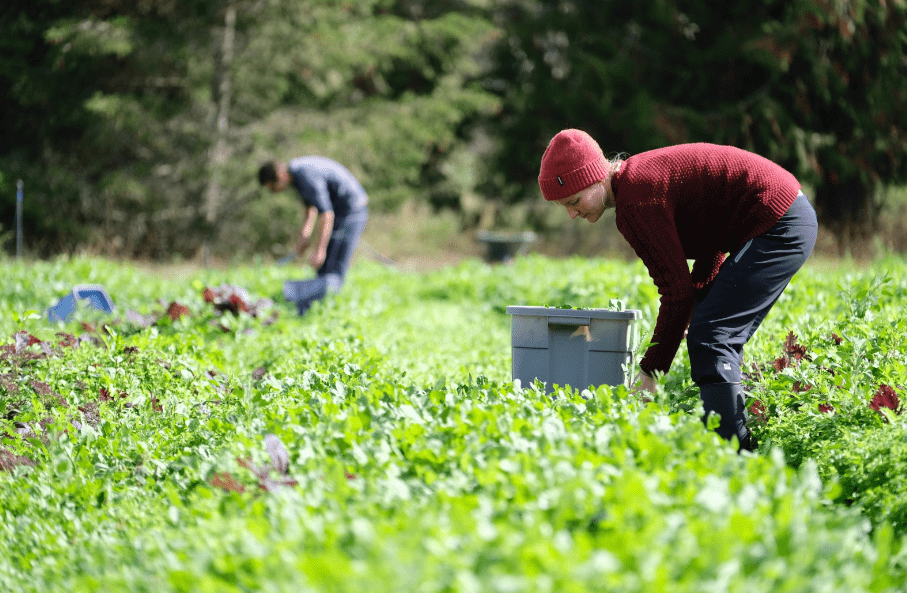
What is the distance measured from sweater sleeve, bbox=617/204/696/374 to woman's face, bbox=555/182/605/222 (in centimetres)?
10

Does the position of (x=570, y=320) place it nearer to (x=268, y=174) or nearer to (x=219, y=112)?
(x=268, y=174)

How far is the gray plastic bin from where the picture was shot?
367 centimetres

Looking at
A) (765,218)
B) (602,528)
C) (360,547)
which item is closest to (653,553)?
(602,528)

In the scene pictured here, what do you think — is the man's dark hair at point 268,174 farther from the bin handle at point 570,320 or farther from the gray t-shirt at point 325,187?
the bin handle at point 570,320

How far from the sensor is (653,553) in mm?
1647

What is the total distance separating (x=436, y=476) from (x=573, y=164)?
1.49 metres

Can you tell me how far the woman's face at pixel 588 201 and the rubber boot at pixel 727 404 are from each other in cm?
82

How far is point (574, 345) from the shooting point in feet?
12.3

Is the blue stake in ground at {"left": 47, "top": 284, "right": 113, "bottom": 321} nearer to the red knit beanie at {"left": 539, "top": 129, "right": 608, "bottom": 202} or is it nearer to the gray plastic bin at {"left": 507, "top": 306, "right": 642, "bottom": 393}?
the gray plastic bin at {"left": 507, "top": 306, "right": 642, "bottom": 393}

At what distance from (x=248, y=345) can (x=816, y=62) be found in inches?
531

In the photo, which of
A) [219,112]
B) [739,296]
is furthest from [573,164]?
[219,112]

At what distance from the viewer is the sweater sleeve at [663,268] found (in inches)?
126

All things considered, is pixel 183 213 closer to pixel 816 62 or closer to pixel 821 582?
pixel 816 62

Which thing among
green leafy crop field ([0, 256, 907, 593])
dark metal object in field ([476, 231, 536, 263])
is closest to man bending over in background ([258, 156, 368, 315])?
green leafy crop field ([0, 256, 907, 593])
